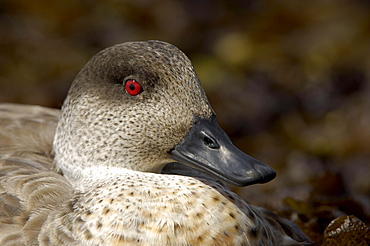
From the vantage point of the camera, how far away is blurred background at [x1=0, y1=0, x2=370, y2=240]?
3.68 metres

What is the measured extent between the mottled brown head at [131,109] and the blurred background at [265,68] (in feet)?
3.72

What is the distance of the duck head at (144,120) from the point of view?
235 cm

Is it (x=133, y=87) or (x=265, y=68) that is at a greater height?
(x=265, y=68)

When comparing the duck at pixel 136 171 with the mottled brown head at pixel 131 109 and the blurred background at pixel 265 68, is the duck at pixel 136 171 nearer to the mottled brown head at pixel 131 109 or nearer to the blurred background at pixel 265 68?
the mottled brown head at pixel 131 109

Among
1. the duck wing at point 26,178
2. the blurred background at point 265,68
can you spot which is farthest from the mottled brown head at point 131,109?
the blurred background at point 265,68

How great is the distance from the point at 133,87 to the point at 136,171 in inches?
15.4

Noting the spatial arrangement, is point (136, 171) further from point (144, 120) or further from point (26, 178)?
point (26, 178)

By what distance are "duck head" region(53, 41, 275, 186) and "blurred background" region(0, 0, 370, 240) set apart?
1.07 m

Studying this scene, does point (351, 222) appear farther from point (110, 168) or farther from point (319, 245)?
point (110, 168)

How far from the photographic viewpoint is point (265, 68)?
471cm

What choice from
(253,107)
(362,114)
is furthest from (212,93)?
(362,114)

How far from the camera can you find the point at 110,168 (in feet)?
8.23

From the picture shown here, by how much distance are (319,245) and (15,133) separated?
167 centimetres

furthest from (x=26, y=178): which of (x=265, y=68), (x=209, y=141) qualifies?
(x=265, y=68)
